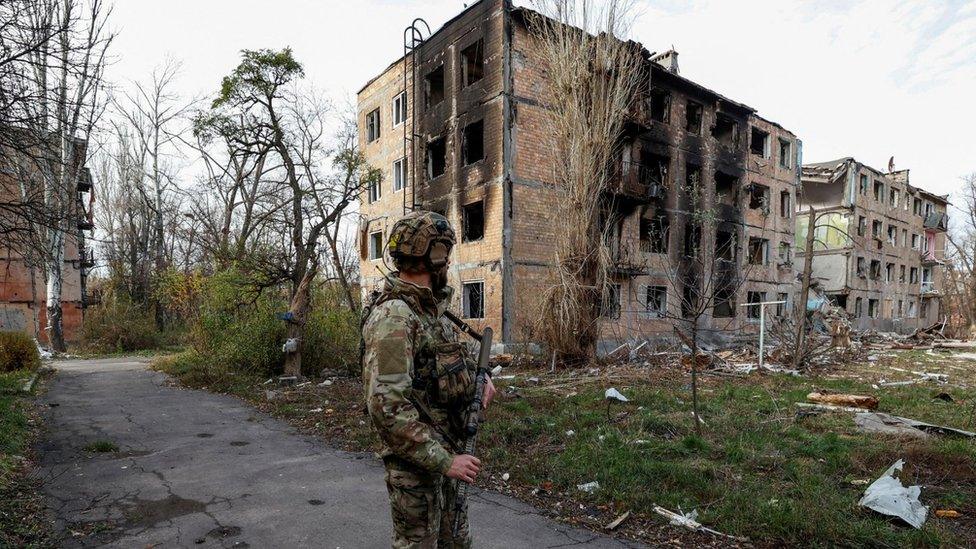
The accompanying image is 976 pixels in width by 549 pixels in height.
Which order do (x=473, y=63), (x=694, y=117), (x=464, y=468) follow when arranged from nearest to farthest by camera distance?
(x=464, y=468), (x=473, y=63), (x=694, y=117)

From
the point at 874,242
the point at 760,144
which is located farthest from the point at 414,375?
the point at 874,242

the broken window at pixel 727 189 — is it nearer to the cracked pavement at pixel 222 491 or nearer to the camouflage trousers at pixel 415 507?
the cracked pavement at pixel 222 491

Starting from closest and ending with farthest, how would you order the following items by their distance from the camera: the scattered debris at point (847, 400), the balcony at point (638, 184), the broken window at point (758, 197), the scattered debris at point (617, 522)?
the scattered debris at point (617, 522) → the scattered debris at point (847, 400) → the balcony at point (638, 184) → the broken window at point (758, 197)

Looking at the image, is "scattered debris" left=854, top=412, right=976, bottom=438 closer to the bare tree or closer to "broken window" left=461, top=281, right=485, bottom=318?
the bare tree

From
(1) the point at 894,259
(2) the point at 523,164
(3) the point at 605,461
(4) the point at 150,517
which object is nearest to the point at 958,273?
(1) the point at 894,259

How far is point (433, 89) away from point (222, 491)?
18.8 m

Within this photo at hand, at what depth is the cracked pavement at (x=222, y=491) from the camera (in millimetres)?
3920

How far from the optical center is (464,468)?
7.00 feet

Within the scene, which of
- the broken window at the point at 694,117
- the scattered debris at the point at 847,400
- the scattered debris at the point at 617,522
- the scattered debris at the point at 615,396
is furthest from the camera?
the broken window at the point at 694,117

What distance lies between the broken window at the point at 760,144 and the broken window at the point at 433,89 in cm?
1654

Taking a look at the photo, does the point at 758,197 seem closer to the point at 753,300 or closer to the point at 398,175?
the point at 753,300

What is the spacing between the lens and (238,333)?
37.1 feet

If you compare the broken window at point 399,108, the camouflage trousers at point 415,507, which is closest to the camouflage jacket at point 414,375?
the camouflage trousers at point 415,507

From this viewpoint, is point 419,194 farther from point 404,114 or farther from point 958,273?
point 958,273
